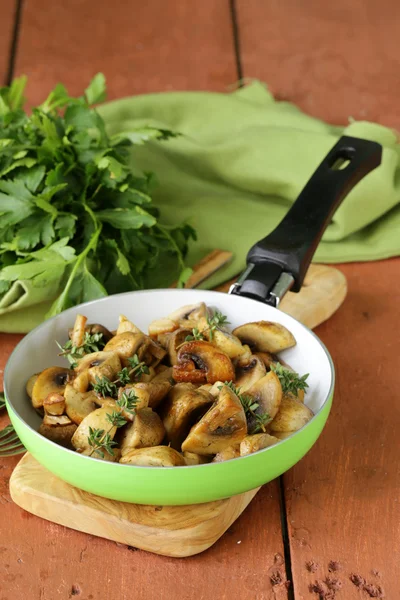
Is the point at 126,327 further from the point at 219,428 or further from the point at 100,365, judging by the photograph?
the point at 219,428

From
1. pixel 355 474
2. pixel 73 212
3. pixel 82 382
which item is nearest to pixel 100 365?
pixel 82 382

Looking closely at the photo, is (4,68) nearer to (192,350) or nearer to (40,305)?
(40,305)

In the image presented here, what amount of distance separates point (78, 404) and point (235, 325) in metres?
0.41

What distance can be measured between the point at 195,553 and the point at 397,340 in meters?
0.75

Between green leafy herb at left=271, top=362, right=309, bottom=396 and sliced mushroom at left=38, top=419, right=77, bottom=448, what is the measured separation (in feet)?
1.06

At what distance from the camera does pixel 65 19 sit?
3188 mm

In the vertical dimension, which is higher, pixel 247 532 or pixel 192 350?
pixel 192 350

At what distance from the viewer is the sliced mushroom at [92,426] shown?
3.93 ft

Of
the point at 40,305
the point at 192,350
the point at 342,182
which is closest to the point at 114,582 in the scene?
the point at 192,350

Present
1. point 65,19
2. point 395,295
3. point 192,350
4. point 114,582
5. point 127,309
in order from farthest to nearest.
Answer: point 65,19 < point 395,295 < point 127,309 < point 192,350 < point 114,582

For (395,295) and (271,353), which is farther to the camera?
(395,295)

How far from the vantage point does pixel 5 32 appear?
3.13 metres

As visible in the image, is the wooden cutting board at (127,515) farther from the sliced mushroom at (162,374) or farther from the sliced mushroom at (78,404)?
the sliced mushroom at (162,374)

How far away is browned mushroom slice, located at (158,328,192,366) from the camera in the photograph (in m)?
1.41
